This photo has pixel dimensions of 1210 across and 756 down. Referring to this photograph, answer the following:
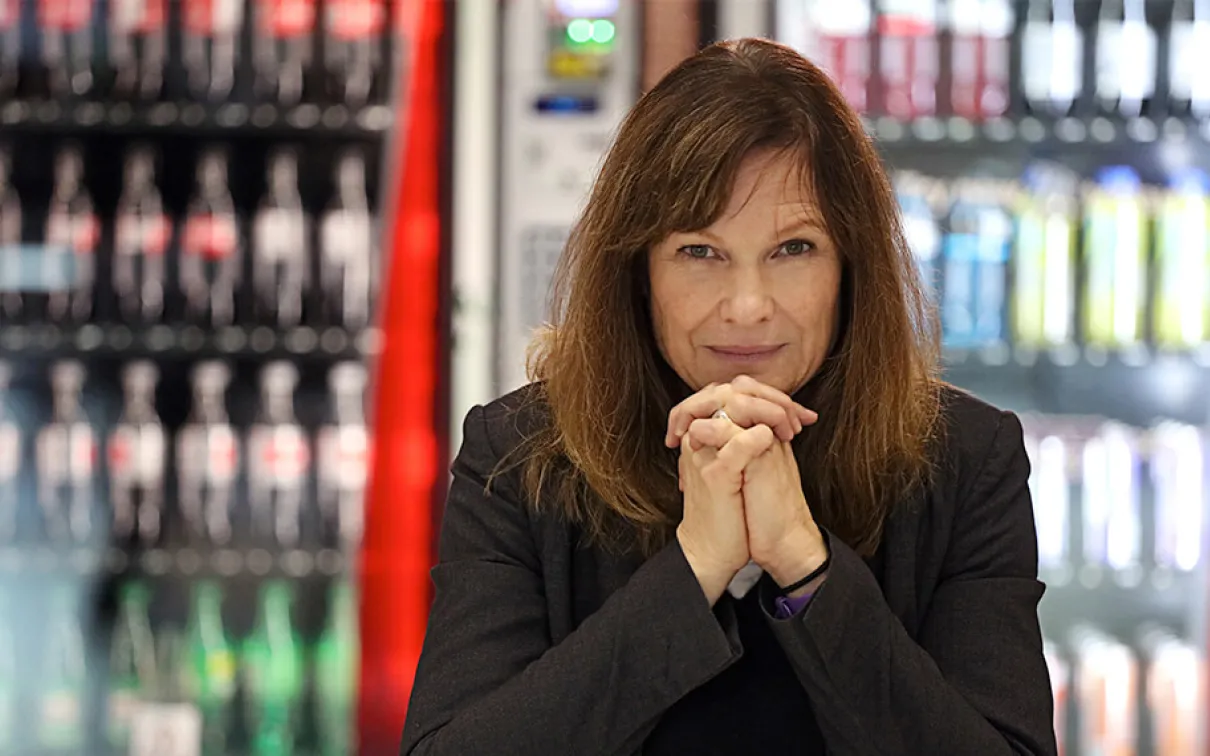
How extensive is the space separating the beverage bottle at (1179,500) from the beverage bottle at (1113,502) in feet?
0.14

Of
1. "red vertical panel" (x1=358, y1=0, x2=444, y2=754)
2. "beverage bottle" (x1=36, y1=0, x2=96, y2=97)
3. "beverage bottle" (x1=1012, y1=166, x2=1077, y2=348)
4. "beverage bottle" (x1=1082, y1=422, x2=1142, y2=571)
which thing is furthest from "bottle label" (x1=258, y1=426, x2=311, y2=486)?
"beverage bottle" (x1=1082, y1=422, x2=1142, y2=571)

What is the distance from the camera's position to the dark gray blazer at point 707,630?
3.47 feet

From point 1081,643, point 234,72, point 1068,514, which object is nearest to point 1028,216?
point 1068,514

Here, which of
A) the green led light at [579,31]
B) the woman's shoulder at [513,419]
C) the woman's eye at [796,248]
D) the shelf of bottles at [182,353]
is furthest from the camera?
the shelf of bottles at [182,353]

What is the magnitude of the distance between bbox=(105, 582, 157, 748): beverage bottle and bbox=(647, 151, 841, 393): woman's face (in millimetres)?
2016

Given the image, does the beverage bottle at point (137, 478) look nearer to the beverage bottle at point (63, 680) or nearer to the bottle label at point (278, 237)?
the beverage bottle at point (63, 680)

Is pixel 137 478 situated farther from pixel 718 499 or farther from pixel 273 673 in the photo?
pixel 718 499

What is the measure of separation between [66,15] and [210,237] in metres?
0.52

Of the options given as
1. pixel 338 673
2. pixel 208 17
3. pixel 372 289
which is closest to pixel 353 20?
pixel 208 17

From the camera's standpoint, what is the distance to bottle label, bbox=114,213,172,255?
2799 millimetres

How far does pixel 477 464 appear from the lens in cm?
125

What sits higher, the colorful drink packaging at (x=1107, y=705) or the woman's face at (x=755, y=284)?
the woman's face at (x=755, y=284)

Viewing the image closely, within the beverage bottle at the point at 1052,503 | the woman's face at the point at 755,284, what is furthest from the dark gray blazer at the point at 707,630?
the beverage bottle at the point at 1052,503

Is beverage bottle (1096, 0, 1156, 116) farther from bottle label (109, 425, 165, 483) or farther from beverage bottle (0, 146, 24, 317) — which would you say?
beverage bottle (0, 146, 24, 317)
